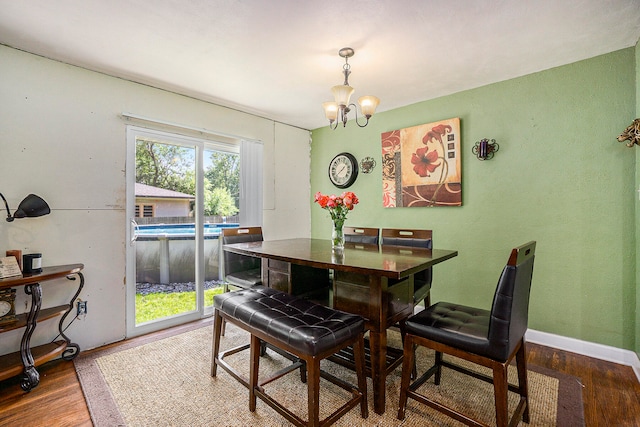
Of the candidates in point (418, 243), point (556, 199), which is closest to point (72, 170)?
point (418, 243)

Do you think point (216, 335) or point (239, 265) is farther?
point (239, 265)

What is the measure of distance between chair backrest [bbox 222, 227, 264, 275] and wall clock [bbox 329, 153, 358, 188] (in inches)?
61.1

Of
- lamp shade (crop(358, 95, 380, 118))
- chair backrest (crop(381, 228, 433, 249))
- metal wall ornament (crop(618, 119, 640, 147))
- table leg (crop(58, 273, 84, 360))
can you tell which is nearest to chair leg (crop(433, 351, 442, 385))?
chair backrest (crop(381, 228, 433, 249))

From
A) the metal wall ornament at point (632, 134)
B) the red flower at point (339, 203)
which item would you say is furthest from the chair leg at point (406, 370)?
the metal wall ornament at point (632, 134)

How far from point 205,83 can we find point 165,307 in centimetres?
240

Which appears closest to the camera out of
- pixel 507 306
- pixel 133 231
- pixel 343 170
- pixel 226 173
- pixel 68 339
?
pixel 507 306

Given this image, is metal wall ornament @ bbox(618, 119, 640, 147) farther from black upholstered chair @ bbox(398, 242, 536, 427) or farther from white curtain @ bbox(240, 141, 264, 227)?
white curtain @ bbox(240, 141, 264, 227)

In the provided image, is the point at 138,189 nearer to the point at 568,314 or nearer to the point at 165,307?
the point at 165,307

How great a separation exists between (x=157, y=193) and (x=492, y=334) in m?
3.13

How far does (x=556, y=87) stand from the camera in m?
2.54

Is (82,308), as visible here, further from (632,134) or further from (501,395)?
(632,134)

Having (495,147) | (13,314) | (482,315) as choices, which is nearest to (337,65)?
(495,147)

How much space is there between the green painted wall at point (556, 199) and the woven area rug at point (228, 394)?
786 mm

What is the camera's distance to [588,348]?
2.41 m
